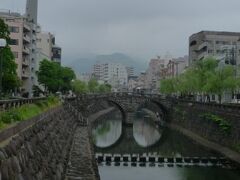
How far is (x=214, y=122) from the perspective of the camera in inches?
2062

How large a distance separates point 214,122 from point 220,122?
2234 mm

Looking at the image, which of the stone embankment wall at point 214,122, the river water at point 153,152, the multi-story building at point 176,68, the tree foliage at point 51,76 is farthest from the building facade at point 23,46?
the multi-story building at point 176,68

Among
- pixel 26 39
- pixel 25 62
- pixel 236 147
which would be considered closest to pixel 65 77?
pixel 25 62

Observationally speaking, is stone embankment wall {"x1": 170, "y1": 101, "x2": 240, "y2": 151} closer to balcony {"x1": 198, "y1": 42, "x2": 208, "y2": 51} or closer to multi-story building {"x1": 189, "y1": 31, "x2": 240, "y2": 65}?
multi-story building {"x1": 189, "y1": 31, "x2": 240, "y2": 65}

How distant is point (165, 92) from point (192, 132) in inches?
2066

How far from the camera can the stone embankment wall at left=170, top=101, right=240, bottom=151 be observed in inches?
1769

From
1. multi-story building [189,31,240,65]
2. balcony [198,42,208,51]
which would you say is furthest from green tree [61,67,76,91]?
balcony [198,42,208,51]

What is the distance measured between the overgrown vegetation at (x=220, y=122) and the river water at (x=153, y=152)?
114 inches

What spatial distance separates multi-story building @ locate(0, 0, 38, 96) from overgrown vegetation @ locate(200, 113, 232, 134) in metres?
30.7

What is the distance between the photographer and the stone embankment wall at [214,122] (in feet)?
147

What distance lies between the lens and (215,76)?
64.1 m

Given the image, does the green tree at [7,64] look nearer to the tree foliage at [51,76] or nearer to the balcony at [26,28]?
the balcony at [26,28]

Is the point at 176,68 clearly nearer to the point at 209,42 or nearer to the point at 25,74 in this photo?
the point at 209,42

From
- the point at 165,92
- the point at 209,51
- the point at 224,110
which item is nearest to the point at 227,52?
the point at 209,51
